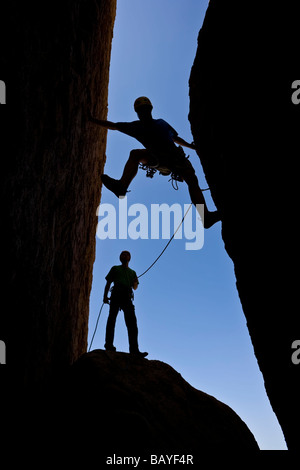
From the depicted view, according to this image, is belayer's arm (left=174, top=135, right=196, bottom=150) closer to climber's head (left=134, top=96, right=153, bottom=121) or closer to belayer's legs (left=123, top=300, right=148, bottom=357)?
climber's head (left=134, top=96, right=153, bottom=121)

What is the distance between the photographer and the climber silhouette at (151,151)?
263 inches

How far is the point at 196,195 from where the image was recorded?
21.9 feet

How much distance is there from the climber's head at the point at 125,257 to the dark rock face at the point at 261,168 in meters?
2.77

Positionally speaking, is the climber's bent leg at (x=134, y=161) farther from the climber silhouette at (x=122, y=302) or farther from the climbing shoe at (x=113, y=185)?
the climber silhouette at (x=122, y=302)

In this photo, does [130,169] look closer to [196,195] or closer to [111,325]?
[196,195]

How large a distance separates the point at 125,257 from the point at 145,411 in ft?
12.5

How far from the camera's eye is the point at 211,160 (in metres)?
6.10

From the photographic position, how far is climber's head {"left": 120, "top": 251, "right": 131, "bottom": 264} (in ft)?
26.1

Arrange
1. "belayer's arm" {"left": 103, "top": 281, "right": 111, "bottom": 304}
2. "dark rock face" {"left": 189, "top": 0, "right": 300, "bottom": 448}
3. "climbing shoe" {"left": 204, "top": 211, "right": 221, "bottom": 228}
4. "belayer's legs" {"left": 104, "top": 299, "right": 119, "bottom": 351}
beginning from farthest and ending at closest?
"belayer's arm" {"left": 103, "top": 281, "right": 111, "bottom": 304}
"belayer's legs" {"left": 104, "top": 299, "right": 119, "bottom": 351}
"climbing shoe" {"left": 204, "top": 211, "right": 221, "bottom": 228}
"dark rock face" {"left": 189, "top": 0, "right": 300, "bottom": 448}

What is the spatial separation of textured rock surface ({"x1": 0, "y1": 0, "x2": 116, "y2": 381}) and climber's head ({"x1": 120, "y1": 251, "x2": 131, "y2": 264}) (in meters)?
0.96

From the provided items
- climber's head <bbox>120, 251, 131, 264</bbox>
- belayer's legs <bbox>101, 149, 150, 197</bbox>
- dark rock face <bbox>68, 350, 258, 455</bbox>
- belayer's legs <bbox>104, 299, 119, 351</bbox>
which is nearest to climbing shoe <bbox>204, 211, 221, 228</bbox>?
belayer's legs <bbox>101, 149, 150, 197</bbox>

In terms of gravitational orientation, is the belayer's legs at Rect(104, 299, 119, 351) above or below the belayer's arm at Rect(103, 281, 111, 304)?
below

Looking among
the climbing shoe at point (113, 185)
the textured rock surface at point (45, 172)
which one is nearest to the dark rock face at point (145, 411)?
the textured rock surface at point (45, 172)

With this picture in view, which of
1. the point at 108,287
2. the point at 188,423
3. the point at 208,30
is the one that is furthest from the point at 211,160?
the point at 188,423
